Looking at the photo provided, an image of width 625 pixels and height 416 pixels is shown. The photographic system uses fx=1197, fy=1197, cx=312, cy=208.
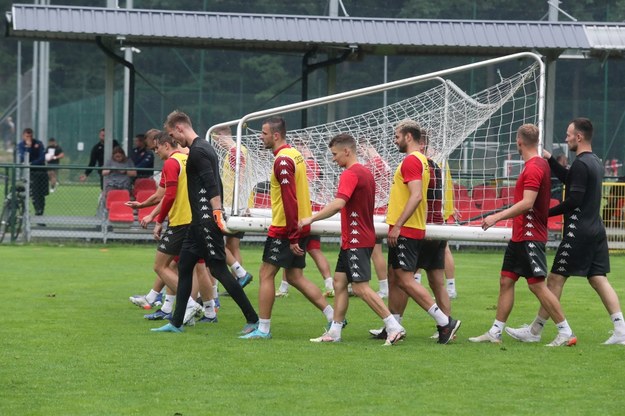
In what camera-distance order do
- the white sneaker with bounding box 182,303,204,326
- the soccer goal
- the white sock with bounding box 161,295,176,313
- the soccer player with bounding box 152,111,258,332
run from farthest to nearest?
the white sock with bounding box 161,295,176,313, the white sneaker with bounding box 182,303,204,326, the soccer goal, the soccer player with bounding box 152,111,258,332

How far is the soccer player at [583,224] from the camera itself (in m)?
9.98

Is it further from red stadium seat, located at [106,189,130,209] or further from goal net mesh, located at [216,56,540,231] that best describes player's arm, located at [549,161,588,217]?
red stadium seat, located at [106,189,130,209]

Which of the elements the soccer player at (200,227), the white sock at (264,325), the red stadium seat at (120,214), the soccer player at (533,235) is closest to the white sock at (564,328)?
the soccer player at (533,235)

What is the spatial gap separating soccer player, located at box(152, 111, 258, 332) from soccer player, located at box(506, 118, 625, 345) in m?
2.76

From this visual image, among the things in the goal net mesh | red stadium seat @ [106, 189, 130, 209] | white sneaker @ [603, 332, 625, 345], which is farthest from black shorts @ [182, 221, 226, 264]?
red stadium seat @ [106, 189, 130, 209]

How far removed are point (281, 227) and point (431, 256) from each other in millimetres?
1398

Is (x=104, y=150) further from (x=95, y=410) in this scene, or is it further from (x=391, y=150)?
(x=95, y=410)

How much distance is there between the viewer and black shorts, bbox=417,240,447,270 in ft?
34.6

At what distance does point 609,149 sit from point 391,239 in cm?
2324

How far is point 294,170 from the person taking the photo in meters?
9.98

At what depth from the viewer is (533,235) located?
9867 millimetres

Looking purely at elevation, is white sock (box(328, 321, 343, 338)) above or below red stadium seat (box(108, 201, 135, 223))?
below

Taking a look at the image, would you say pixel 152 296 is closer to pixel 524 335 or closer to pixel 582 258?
pixel 524 335

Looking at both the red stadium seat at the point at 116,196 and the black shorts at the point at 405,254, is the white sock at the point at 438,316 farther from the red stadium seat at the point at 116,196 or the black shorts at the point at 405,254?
the red stadium seat at the point at 116,196
